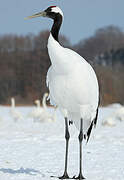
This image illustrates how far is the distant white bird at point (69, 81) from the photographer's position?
4.71 metres

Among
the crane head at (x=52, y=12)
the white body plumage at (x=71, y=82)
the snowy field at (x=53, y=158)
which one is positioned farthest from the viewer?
the snowy field at (x=53, y=158)

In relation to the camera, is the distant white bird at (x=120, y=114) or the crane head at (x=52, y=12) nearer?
the crane head at (x=52, y=12)

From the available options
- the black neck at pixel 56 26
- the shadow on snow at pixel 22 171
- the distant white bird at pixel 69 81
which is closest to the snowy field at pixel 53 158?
the shadow on snow at pixel 22 171

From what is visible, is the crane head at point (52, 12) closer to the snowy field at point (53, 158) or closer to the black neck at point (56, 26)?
the black neck at point (56, 26)

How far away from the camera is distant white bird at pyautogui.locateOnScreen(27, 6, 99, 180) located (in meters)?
4.71

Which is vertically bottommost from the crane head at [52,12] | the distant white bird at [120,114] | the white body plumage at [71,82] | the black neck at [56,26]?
the distant white bird at [120,114]

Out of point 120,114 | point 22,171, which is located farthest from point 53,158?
point 120,114

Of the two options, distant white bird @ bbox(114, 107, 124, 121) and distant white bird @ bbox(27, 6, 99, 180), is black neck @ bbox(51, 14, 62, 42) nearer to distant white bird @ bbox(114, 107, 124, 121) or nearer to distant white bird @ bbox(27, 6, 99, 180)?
distant white bird @ bbox(27, 6, 99, 180)

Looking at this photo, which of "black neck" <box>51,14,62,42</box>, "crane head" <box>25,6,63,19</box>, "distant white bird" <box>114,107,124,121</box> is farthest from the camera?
"distant white bird" <box>114,107,124,121</box>

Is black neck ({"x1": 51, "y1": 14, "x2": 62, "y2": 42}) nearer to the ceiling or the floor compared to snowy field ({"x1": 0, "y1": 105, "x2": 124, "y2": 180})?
nearer to the ceiling

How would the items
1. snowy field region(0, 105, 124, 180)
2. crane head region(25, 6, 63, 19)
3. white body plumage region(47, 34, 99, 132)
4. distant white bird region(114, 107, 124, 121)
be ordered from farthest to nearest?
distant white bird region(114, 107, 124, 121), snowy field region(0, 105, 124, 180), crane head region(25, 6, 63, 19), white body plumage region(47, 34, 99, 132)

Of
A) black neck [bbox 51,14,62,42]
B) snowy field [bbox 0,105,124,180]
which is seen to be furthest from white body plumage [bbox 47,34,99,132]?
snowy field [bbox 0,105,124,180]

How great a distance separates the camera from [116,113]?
52.9 ft

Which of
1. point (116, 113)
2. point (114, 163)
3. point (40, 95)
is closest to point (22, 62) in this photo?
point (40, 95)
